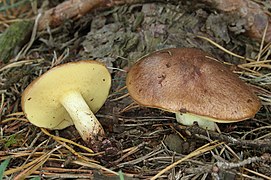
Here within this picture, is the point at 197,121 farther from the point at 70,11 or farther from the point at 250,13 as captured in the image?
the point at 70,11

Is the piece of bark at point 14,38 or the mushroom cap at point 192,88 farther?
the piece of bark at point 14,38

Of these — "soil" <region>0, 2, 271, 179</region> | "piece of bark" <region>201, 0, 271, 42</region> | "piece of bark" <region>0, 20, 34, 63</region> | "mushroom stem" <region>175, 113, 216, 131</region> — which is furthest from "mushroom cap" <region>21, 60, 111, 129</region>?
"piece of bark" <region>201, 0, 271, 42</region>

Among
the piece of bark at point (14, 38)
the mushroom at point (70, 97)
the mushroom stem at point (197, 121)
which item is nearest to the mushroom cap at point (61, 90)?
the mushroom at point (70, 97)

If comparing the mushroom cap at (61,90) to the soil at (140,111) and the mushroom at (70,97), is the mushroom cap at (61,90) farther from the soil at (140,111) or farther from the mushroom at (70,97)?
the soil at (140,111)

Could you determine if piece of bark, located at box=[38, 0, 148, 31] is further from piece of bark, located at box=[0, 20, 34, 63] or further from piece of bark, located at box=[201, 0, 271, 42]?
piece of bark, located at box=[201, 0, 271, 42]

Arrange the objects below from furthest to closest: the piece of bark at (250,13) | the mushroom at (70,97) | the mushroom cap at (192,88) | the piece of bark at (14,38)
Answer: the piece of bark at (14,38), the piece of bark at (250,13), the mushroom at (70,97), the mushroom cap at (192,88)

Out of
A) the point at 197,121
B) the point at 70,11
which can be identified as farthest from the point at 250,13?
the point at 70,11
